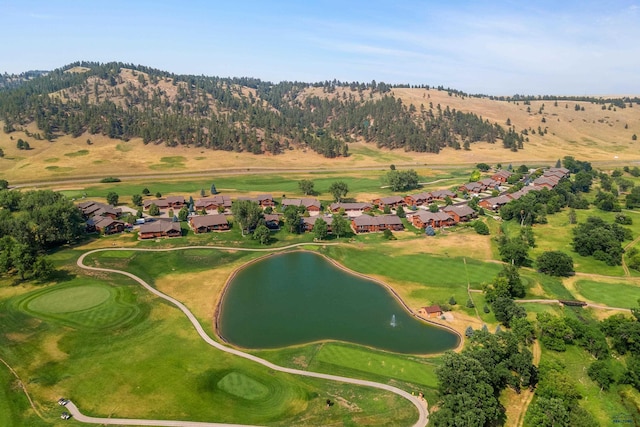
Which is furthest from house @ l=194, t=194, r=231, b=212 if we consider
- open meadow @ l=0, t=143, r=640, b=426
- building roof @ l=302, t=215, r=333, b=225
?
building roof @ l=302, t=215, r=333, b=225

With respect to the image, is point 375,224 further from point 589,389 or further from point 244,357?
point 589,389

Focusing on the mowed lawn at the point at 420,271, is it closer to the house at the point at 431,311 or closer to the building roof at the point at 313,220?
the house at the point at 431,311

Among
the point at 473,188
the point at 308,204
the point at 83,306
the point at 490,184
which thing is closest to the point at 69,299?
the point at 83,306

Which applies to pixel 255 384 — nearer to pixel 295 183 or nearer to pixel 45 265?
pixel 45 265

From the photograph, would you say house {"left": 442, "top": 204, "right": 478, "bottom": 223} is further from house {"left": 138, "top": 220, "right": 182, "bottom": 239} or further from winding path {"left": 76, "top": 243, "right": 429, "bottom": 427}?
house {"left": 138, "top": 220, "right": 182, "bottom": 239}

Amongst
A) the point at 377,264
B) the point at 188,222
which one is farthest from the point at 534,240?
the point at 188,222

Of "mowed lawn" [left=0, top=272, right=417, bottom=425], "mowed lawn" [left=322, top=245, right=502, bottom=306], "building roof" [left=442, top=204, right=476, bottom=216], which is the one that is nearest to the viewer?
"mowed lawn" [left=0, top=272, right=417, bottom=425]
